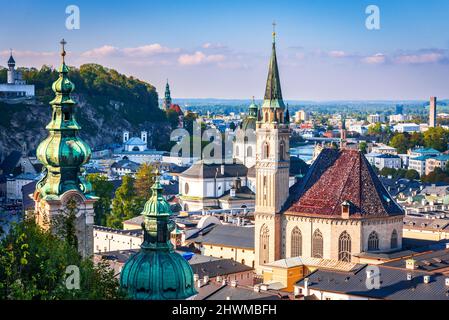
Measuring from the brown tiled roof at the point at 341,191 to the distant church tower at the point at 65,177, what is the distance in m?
19.8

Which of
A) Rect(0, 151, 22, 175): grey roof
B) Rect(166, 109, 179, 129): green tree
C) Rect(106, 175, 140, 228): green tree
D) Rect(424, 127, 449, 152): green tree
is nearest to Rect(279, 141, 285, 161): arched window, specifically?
Rect(106, 175, 140, 228): green tree

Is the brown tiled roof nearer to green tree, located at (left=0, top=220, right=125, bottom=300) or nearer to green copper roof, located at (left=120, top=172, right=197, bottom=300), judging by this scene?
green copper roof, located at (left=120, top=172, right=197, bottom=300)

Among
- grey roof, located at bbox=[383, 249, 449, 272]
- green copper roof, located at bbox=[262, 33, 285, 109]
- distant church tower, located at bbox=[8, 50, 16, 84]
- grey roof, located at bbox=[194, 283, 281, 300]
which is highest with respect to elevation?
distant church tower, located at bbox=[8, 50, 16, 84]

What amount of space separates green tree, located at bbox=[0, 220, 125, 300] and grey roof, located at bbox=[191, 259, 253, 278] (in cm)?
2128

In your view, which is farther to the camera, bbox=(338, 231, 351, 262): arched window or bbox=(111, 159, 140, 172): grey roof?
bbox=(111, 159, 140, 172): grey roof

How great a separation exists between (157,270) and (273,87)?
27337mm

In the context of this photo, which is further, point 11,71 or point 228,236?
point 11,71

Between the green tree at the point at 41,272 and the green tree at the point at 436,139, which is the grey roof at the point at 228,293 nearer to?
the green tree at the point at 41,272

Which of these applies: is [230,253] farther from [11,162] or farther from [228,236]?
[11,162]

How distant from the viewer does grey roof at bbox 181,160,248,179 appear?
74.4 m

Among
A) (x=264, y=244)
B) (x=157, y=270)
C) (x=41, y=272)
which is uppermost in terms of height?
(x=41, y=272)

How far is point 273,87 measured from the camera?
50312 mm

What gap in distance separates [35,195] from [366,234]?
21108mm

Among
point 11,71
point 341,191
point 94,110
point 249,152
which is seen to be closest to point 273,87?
point 341,191
